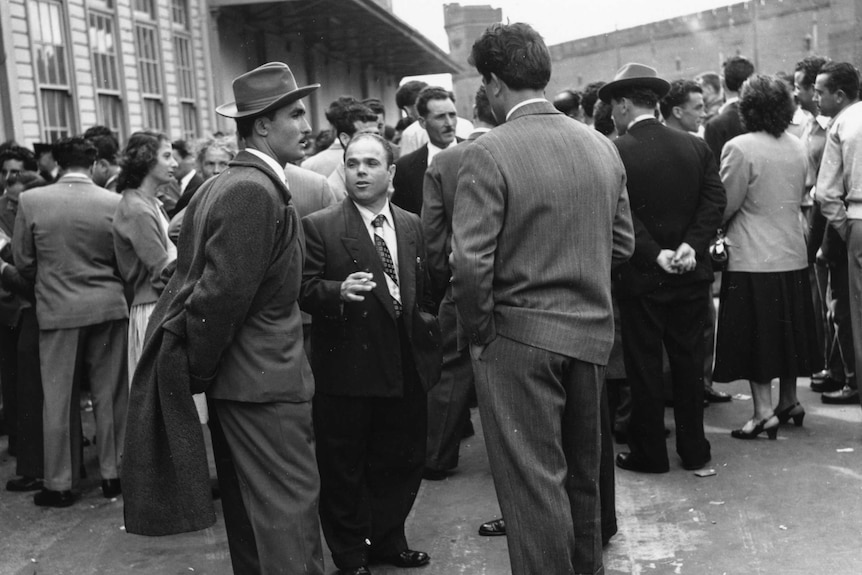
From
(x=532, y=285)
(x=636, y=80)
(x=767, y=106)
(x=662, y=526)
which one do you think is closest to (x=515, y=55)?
(x=532, y=285)

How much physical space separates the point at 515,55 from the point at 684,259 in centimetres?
234

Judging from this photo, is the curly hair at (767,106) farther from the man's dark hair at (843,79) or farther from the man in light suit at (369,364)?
the man in light suit at (369,364)

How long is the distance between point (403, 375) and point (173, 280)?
4.22 ft

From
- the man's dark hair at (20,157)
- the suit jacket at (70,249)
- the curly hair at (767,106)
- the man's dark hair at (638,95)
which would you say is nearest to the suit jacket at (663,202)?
the man's dark hair at (638,95)

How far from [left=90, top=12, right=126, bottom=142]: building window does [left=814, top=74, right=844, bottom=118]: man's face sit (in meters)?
9.73

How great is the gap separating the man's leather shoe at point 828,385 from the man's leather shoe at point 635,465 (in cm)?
223

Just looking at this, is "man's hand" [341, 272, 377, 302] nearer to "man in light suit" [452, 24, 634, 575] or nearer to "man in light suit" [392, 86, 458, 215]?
"man in light suit" [452, 24, 634, 575]

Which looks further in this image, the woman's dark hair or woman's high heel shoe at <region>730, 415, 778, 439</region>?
woman's high heel shoe at <region>730, 415, 778, 439</region>

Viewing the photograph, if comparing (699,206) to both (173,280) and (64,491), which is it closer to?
(173,280)

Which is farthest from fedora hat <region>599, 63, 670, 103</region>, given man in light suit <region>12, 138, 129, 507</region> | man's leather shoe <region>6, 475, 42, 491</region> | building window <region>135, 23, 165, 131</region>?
building window <region>135, 23, 165, 131</region>

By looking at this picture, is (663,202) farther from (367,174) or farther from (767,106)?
(367,174)

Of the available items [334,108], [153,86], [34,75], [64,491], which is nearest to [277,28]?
[153,86]

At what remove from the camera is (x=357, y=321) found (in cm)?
484

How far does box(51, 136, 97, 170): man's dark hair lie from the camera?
6449mm
